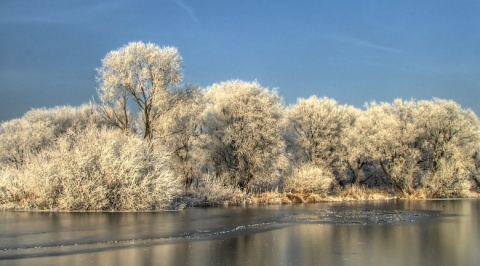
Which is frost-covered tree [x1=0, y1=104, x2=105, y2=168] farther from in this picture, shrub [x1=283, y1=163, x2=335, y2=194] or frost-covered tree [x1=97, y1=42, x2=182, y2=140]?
shrub [x1=283, y1=163, x2=335, y2=194]

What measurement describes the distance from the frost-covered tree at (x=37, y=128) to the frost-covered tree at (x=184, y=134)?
8.03 metres

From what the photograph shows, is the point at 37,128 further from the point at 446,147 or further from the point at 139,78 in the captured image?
the point at 446,147

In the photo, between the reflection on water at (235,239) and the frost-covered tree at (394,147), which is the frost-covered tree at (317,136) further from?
the reflection on water at (235,239)

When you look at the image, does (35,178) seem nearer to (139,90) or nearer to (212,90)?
(139,90)

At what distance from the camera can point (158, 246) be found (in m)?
15.6

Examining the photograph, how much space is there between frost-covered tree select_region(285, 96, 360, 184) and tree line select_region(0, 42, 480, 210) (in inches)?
4.6

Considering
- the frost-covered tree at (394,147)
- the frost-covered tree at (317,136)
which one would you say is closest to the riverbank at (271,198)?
the frost-covered tree at (394,147)

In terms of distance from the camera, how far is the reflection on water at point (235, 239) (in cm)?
1348

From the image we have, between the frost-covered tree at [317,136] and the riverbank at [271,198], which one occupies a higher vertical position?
the frost-covered tree at [317,136]

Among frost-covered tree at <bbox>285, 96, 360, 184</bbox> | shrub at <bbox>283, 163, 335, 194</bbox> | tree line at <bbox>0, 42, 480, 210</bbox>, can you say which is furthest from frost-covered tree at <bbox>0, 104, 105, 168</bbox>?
frost-covered tree at <bbox>285, 96, 360, 184</bbox>

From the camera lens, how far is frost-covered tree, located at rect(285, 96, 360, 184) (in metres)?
46.3

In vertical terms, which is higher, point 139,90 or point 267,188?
point 139,90

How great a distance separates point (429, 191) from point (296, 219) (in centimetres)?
2480

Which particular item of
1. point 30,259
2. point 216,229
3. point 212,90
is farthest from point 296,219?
point 212,90
